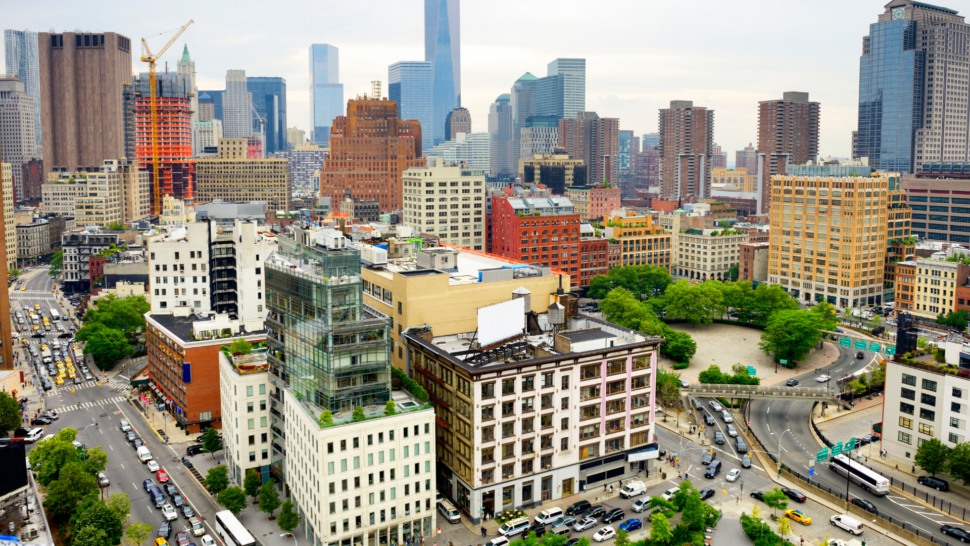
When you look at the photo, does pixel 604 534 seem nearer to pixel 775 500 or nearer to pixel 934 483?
pixel 775 500

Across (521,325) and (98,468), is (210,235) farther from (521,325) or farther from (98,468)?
(521,325)

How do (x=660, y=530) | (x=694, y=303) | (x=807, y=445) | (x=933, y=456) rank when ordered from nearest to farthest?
1. (x=660, y=530)
2. (x=933, y=456)
3. (x=807, y=445)
4. (x=694, y=303)

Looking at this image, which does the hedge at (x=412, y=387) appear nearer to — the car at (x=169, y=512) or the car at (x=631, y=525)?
the car at (x=631, y=525)

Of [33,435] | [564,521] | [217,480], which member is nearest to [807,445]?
[564,521]

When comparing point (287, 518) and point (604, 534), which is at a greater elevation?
point (287, 518)

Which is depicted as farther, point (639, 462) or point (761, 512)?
point (639, 462)

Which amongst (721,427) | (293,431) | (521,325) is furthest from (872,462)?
(293,431)

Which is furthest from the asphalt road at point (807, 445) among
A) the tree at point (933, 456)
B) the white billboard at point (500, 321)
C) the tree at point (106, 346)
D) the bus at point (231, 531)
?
the tree at point (106, 346)
